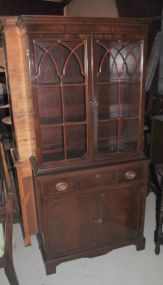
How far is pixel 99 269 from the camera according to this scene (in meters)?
1.84

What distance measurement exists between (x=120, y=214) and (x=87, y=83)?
40.1 inches

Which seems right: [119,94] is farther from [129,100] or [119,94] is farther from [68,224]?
[68,224]

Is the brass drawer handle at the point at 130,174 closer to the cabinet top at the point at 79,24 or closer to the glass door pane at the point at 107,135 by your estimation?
the glass door pane at the point at 107,135

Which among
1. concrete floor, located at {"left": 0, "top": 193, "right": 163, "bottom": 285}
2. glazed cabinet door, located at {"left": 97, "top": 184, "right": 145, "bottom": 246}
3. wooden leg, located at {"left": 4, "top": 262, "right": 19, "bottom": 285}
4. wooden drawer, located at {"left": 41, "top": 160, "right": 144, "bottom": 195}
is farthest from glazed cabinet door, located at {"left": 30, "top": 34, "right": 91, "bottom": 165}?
concrete floor, located at {"left": 0, "top": 193, "right": 163, "bottom": 285}

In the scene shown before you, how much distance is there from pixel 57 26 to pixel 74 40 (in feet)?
0.42

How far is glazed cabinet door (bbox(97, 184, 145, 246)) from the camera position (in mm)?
1790

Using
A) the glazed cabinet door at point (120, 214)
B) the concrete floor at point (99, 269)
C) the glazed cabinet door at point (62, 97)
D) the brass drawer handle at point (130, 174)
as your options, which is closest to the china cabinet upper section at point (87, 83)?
the glazed cabinet door at point (62, 97)

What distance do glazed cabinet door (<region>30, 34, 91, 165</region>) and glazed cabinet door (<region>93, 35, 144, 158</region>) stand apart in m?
0.09

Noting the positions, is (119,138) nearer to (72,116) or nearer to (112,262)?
(72,116)

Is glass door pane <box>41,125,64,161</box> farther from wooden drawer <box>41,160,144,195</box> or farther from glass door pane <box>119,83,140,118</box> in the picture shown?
glass door pane <box>119,83,140,118</box>

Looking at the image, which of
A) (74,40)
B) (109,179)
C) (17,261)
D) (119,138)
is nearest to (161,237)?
(109,179)

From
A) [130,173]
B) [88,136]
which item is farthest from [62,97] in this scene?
[130,173]

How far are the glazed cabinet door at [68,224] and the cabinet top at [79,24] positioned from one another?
41.9 inches

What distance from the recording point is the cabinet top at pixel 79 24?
1349mm
